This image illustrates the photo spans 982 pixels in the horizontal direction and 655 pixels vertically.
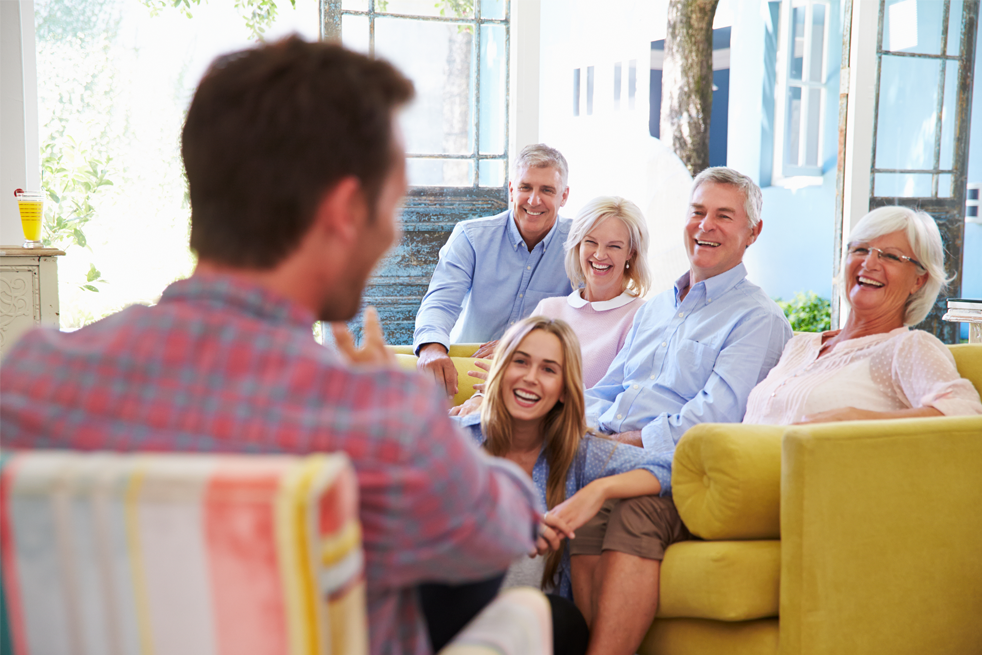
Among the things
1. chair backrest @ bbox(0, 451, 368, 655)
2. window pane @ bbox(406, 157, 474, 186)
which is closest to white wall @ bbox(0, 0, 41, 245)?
window pane @ bbox(406, 157, 474, 186)

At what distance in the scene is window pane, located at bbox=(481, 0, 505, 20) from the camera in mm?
4305

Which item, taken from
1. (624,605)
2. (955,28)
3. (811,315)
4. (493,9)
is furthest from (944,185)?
(624,605)

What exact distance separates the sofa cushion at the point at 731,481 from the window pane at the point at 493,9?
10.3 ft

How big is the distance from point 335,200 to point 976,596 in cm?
177

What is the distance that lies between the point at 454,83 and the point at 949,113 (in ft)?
10.3

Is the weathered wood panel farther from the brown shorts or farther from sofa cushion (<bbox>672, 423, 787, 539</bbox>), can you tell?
sofa cushion (<bbox>672, 423, 787, 539</bbox>)

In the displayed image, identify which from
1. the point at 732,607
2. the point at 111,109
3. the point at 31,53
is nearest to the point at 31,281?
the point at 31,53

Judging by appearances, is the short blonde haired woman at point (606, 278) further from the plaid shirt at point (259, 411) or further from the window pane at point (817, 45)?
the window pane at point (817, 45)

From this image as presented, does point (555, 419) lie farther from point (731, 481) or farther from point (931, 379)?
point (931, 379)

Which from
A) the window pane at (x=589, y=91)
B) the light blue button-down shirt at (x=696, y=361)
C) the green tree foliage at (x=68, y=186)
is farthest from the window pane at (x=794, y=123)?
the green tree foliage at (x=68, y=186)

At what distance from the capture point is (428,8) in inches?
167

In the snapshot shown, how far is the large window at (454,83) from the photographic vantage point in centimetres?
423

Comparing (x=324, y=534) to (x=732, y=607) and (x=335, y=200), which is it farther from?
(x=732, y=607)

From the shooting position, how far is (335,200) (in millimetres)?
767
